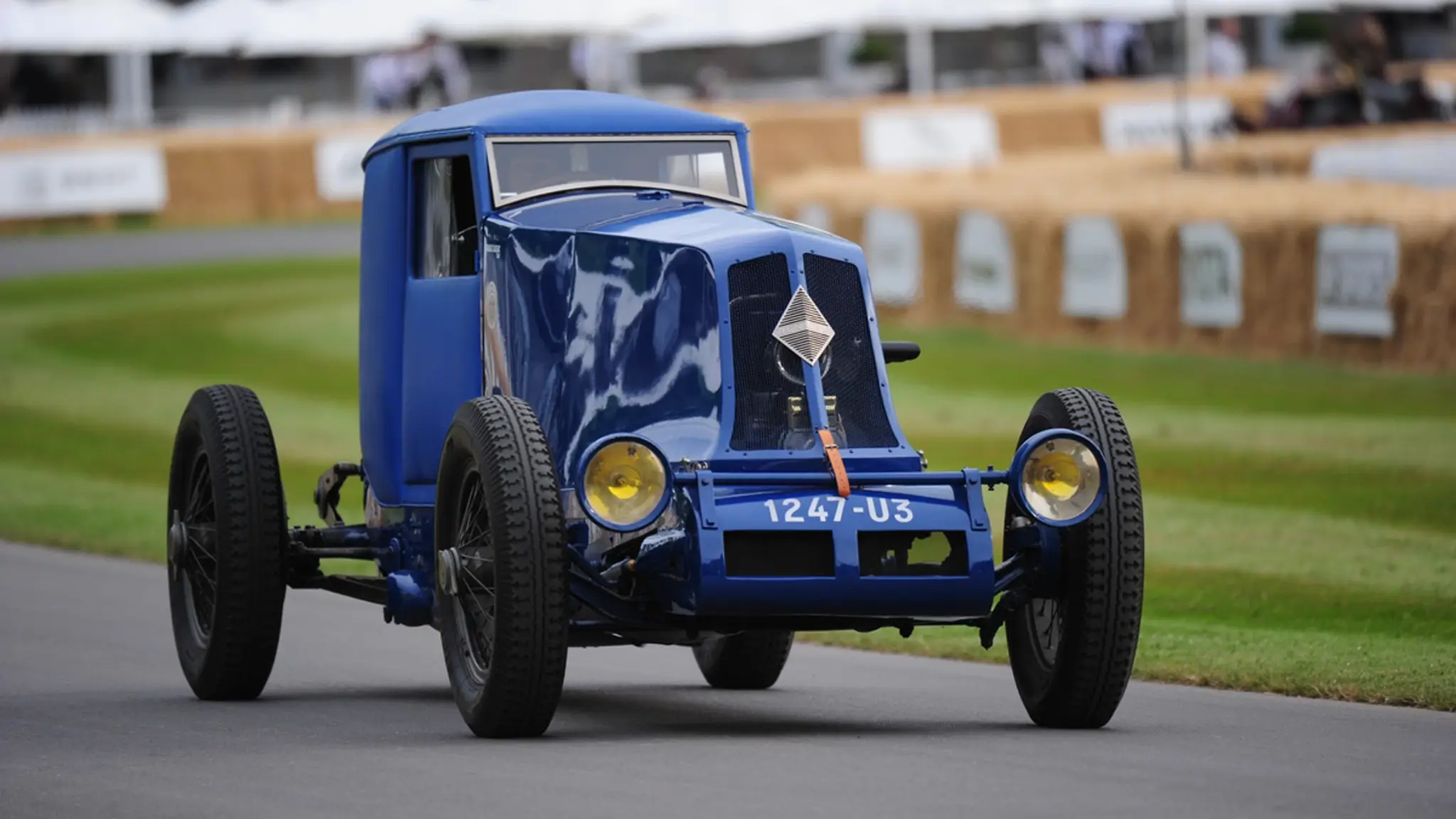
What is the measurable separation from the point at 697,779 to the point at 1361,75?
99.0 ft

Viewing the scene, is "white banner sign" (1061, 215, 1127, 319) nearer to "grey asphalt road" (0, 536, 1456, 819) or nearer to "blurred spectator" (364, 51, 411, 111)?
"grey asphalt road" (0, 536, 1456, 819)

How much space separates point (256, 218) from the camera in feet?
128

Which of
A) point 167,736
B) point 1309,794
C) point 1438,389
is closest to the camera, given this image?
point 1309,794

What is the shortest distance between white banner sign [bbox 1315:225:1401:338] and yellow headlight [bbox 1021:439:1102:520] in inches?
572

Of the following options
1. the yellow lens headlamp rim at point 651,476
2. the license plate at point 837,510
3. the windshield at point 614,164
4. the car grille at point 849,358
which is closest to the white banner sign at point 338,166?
the windshield at point 614,164

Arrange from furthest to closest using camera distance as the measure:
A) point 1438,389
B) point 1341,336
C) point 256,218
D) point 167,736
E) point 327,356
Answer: point 256,218
point 327,356
point 1341,336
point 1438,389
point 167,736

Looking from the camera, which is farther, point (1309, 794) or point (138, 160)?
point (138, 160)

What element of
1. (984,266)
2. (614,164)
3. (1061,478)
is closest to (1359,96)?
(984,266)

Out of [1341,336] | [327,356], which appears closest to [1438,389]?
[1341,336]

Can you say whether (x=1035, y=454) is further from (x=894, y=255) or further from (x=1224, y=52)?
(x=1224, y=52)

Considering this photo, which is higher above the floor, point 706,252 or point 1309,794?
point 706,252

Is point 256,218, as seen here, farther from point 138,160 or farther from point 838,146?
point 838,146

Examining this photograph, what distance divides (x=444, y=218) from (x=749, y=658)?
7.36 feet

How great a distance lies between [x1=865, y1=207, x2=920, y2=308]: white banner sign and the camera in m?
28.7
